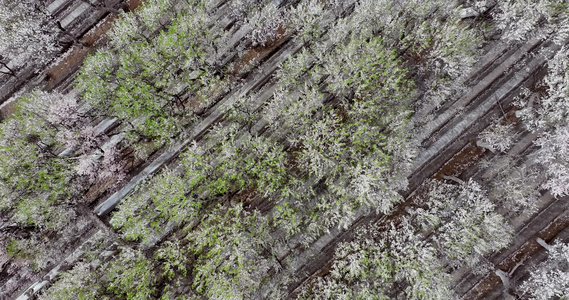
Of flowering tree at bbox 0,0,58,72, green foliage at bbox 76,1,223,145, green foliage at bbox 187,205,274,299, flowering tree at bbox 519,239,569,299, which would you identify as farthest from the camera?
flowering tree at bbox 0,0,58,72

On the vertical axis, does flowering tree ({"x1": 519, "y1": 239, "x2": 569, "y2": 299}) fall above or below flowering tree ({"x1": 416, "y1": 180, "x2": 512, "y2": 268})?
below

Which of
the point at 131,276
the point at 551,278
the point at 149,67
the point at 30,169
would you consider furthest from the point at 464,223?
the point at 30,169

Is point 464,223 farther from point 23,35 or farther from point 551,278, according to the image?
point 23,35

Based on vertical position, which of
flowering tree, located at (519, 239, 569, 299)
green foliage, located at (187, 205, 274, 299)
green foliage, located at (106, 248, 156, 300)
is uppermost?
green foliage, located at (106, 248, 156, 300)

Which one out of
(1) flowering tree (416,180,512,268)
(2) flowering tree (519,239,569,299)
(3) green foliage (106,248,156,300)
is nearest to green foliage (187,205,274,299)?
(3) green foliage (106,248,156,300)

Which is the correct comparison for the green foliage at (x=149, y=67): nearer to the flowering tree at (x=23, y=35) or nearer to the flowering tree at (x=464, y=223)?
the flowering tree at (x=23, y=35)

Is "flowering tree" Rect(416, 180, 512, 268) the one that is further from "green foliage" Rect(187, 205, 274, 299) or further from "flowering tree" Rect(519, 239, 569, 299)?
"green foliage" Rect(187, 205, 274, 299)

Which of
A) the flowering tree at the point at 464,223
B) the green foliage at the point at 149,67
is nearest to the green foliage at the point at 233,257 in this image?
the green foliage at the point at 149,67

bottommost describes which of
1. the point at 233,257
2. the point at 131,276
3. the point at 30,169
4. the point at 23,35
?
the point at 233,257

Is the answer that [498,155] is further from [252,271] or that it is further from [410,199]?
[252,271]

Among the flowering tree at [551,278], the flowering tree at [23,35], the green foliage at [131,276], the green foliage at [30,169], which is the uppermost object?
the flowering tree at [23,35]

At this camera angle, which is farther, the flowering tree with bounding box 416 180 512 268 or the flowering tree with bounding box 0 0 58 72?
the flowering tree with bounding box 0 0 58 72

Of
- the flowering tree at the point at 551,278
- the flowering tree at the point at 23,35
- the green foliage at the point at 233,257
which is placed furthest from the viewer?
the flowering tree at the point at 23,35
